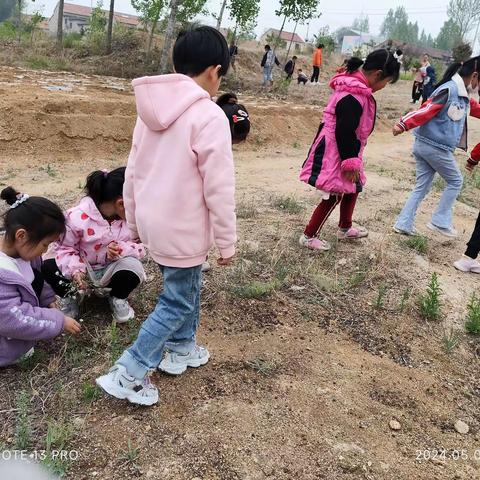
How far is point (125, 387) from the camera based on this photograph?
78.0 inches

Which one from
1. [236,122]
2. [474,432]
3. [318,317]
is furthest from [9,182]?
[474,432]

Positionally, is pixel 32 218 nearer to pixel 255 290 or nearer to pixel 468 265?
pixel 255 290

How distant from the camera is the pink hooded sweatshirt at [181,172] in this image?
66.4 inches

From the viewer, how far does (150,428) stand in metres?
1.93

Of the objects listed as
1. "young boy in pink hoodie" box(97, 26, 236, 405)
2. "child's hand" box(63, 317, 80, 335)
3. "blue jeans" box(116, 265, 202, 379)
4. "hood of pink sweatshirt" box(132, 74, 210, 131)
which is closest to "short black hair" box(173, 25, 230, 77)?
"young boy in pink hoodie" box(97, 26, 236, 405)

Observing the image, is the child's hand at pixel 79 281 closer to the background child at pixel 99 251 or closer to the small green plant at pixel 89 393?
the background child at pixel 99 251

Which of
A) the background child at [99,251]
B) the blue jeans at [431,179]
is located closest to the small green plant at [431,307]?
the blue jeans at [431,179]

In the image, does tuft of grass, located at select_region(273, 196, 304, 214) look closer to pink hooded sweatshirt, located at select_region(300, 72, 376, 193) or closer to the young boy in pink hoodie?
pink hooded sweatshirt, located at select_region(300, 72, 376, 193)

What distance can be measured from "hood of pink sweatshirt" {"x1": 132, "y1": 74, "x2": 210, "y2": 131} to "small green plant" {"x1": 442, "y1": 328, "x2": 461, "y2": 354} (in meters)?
2.01

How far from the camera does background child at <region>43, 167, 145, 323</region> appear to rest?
2.43 meters

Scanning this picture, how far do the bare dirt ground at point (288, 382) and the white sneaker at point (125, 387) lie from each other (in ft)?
0.21

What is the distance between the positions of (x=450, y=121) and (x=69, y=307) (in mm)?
3274

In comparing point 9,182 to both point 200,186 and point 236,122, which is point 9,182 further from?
point 200,186

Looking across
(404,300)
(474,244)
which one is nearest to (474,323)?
(404,300)
